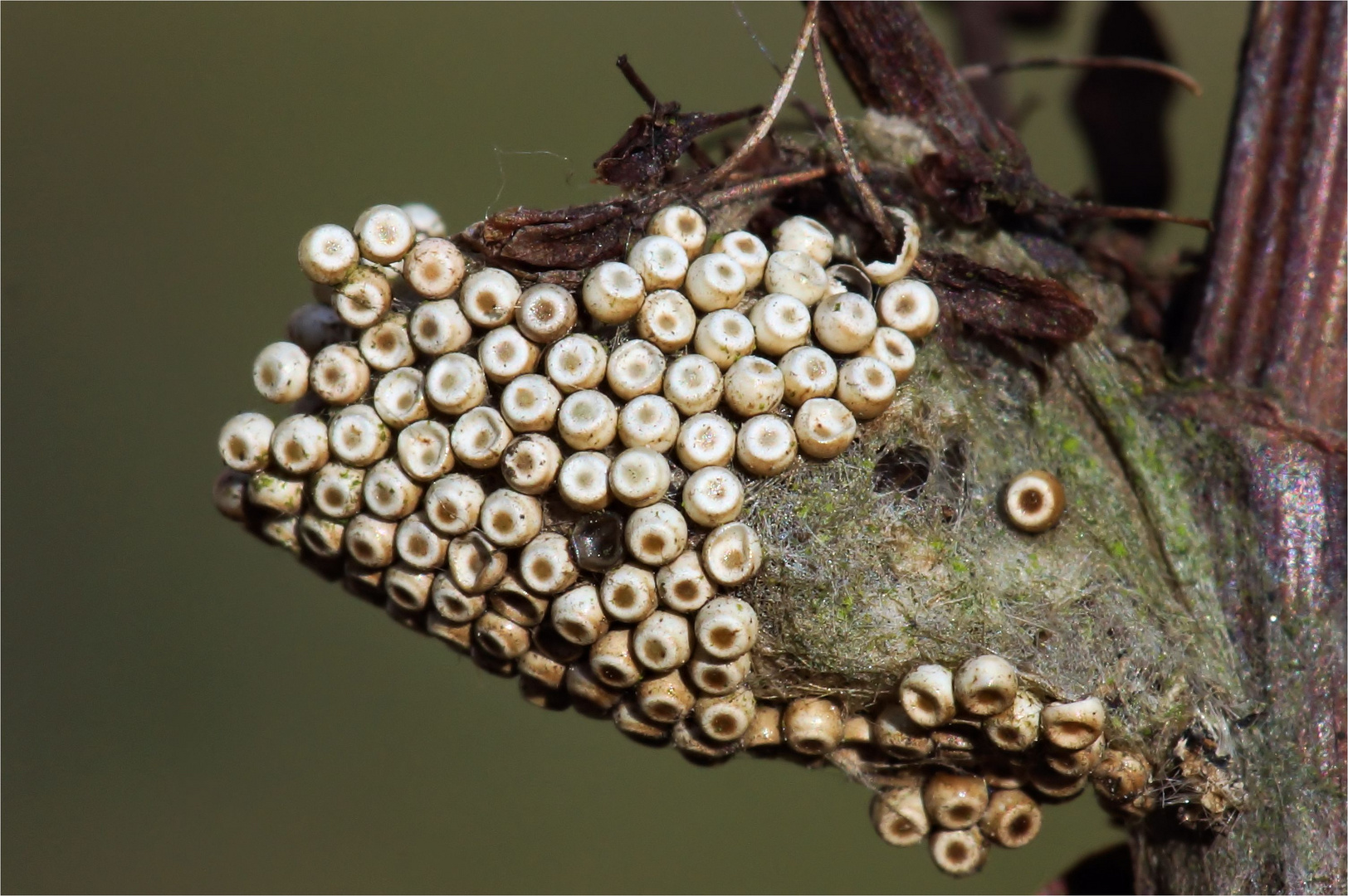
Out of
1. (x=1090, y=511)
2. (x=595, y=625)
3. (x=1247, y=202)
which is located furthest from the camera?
(x=1247, y=202)

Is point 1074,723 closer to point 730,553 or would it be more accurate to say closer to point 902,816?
point 902,816

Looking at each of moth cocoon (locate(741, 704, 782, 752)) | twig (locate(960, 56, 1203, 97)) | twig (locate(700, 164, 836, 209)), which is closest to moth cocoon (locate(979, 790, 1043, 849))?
moth cocoon (locate(741, 704, 782, 752))

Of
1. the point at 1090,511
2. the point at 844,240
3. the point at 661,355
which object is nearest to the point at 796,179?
the point at 844,240

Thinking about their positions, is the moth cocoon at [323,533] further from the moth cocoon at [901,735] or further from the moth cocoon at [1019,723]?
the moth cocoon at [1019,723]

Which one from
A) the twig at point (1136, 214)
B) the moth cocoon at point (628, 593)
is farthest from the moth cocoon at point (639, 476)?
the twig at point (1136, 214)

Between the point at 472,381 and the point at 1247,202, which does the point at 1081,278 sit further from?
the point at 472,381

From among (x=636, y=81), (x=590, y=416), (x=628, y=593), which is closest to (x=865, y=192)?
(x=636, y=81)
